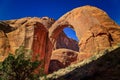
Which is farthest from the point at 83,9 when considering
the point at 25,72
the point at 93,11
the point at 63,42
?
the point at 63,42

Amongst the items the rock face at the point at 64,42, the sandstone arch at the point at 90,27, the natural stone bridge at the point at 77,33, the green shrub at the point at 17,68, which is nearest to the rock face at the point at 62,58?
the sandstone arch at the point at 90,27

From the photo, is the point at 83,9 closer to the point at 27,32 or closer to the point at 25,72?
the point at 27,32

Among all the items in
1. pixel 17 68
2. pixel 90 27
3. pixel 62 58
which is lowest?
pixel 17 68

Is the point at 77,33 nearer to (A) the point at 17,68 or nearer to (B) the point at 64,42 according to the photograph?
(A) the point at 17,68

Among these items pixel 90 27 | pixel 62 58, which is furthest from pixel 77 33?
pixel 62 58

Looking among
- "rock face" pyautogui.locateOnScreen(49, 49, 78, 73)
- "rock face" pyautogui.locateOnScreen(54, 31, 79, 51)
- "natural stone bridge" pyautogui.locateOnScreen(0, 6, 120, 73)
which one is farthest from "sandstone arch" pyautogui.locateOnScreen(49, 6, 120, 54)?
"rock face" pyautogui.locateOnScreen(54, 31, 79, 51)

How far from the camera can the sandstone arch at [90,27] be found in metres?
34.0

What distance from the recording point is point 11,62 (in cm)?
1302

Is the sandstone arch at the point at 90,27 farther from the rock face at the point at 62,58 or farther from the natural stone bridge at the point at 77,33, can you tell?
the rock face at the point at 62,58

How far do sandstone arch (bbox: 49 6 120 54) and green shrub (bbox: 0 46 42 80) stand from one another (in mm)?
19628

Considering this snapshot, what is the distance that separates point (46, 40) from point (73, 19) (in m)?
8.53

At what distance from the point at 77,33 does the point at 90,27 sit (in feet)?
12.9

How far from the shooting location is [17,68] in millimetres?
13188

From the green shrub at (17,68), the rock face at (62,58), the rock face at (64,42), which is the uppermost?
the rock face at (64,42)
